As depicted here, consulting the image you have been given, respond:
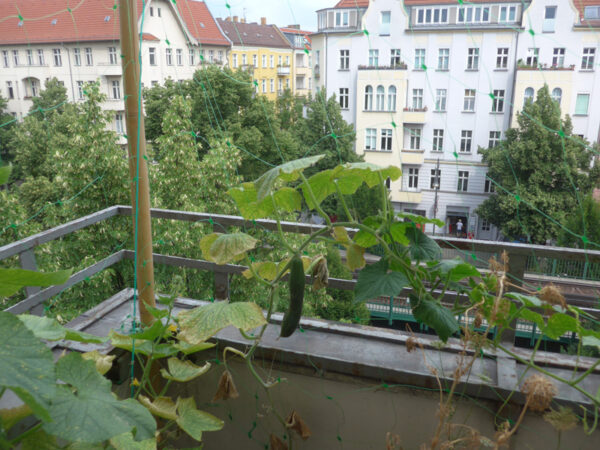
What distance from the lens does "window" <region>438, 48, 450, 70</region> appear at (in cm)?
1238

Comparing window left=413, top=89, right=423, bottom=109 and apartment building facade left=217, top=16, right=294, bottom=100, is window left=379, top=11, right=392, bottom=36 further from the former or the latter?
apartment building facade left=217, top=16, right=294, bottom=100

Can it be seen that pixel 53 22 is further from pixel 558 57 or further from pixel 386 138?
pixel 558 57

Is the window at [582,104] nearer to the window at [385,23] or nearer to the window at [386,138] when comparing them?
the window at [386,138]

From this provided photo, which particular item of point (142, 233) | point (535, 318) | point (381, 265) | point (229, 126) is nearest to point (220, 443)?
point (142, 233)

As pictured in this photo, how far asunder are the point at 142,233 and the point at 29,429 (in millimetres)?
526

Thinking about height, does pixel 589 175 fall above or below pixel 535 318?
below

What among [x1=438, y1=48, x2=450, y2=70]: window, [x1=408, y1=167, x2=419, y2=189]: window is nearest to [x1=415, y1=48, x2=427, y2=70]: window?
[x1=438, y1=48, x2=450, y2=70]: window

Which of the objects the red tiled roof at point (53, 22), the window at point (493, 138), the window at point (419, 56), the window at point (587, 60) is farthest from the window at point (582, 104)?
the red tiled roof at point (53, 22)

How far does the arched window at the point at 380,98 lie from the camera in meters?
13.1

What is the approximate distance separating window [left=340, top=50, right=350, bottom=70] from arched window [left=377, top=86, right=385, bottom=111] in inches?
52.5

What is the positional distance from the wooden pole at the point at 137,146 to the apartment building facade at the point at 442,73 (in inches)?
424

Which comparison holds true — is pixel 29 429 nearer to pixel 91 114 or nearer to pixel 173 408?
pixel 173 408

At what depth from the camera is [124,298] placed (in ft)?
5.33

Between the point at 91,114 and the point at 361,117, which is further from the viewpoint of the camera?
the point at 361,117
